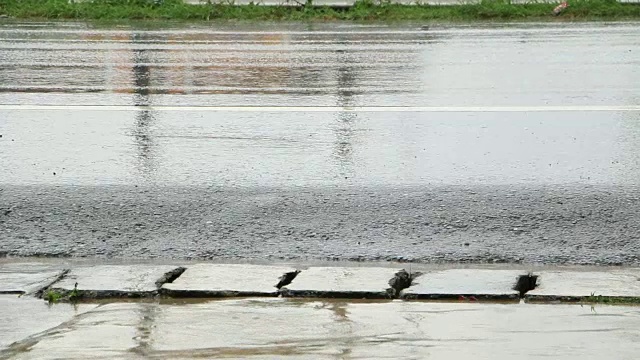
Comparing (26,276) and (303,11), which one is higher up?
(303,11)

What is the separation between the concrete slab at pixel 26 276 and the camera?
5.59 metres

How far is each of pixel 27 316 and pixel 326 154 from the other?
11.1 feet

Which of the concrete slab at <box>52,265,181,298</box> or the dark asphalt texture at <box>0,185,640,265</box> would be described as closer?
the concrete slab at <box>52,265,181,298</box>

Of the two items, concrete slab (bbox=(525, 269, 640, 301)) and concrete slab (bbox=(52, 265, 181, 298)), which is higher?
concrete slab (bbox=(525, 269, 640, 301))

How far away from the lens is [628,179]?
7.50m

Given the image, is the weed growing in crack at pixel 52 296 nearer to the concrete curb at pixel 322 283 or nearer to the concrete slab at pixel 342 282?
the concrete curb at pixel 322 283

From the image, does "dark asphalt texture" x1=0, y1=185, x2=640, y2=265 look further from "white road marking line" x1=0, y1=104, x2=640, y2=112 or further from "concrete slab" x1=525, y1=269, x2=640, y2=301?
"white road marking line" x1=0, y1=104, x2=640, y2=112

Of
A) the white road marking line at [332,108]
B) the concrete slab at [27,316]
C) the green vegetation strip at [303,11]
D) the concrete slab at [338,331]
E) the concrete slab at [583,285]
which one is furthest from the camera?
the green vegetation strip at [303,11]

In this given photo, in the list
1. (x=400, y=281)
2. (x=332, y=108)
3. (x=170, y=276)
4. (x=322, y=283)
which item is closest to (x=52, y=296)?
(x=170, y=276)

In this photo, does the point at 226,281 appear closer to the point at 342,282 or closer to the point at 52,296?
the point at 342,282

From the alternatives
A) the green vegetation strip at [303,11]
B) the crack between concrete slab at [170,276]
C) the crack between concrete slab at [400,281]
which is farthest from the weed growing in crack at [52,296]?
the green vegetation strip at [303,11]

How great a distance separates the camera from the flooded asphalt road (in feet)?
21.4

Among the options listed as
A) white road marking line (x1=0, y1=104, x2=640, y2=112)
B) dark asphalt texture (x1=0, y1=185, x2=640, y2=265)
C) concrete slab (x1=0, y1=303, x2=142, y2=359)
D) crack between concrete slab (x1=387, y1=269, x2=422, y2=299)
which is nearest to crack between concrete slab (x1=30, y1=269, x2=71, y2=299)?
concrete slab (x1=0, y1=303, x2=142, y2=359)

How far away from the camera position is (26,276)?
5.79 m
